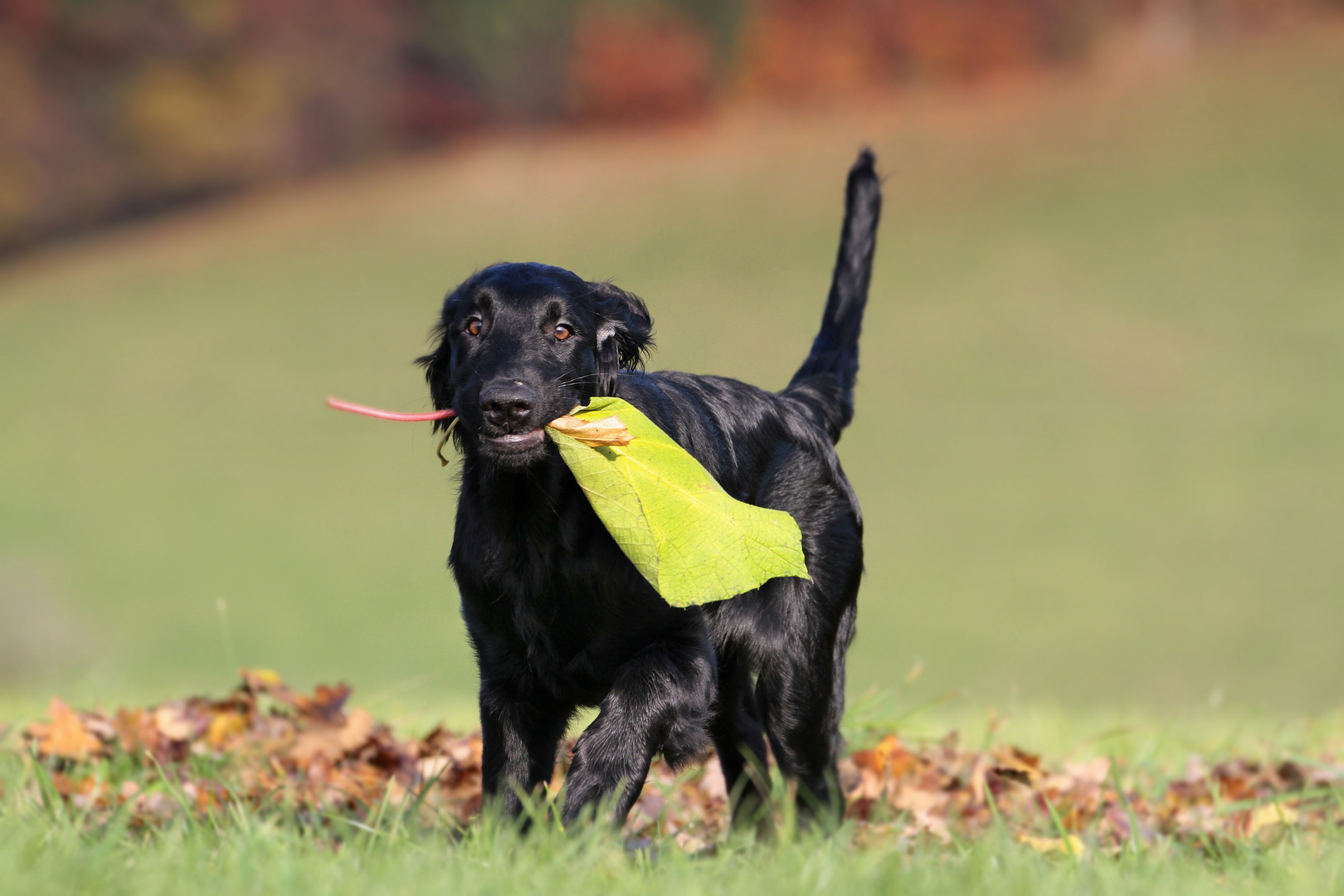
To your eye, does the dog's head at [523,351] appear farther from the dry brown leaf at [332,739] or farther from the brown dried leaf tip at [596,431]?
the dry brown leaf at [332,739]

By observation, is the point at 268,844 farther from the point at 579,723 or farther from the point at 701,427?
the point at 701,427

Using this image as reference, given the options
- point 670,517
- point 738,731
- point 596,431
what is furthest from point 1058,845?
A: point 596,431

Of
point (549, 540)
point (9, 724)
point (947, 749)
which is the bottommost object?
point (9, 724)

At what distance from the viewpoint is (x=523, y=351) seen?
271 centimetres

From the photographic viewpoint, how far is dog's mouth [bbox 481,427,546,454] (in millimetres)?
2588

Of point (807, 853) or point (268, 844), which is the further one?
point (807, 853)

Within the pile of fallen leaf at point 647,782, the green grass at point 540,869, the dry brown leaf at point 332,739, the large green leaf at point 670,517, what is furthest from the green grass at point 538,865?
the dry brown leaf at point 332,739

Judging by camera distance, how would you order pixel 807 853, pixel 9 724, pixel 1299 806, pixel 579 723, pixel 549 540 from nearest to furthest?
pixel 807 853, pixel 549 540, pixel 579 723, pixel 1299 806, pixel 9 724

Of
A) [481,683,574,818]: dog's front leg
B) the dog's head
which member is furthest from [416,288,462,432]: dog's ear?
[481,683,574,818]: dog's front leg

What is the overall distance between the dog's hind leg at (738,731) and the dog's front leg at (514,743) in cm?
66

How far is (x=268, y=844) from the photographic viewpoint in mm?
2148

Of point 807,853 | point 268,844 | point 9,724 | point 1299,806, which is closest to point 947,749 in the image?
point 1299,806

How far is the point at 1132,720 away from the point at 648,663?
10.9 feet

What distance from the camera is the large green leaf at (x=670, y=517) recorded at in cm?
255
